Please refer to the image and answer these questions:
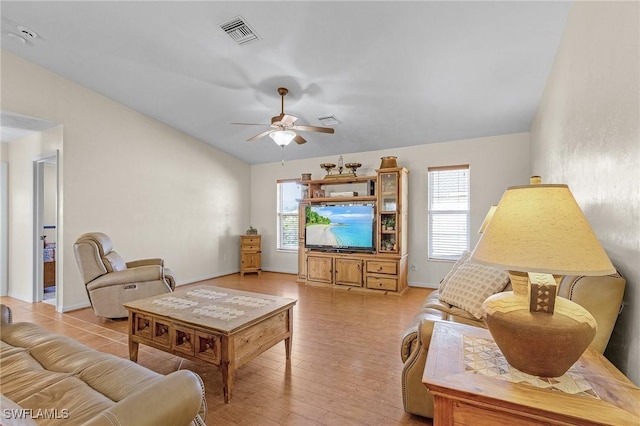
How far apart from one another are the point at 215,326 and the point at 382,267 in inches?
131

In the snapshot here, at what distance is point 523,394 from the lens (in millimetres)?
898

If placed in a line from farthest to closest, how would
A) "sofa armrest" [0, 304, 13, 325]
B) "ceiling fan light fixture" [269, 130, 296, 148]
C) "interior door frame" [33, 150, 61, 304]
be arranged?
1. "interior door frame" [33, 150, 61, 304]
2. "ceiling fan light fixture" [269, 130, 296, 148]
3. "sofa armrest" [0, 304, 13, 325]

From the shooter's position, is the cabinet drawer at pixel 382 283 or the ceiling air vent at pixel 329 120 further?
the cabinet drawer at pixel 382 283

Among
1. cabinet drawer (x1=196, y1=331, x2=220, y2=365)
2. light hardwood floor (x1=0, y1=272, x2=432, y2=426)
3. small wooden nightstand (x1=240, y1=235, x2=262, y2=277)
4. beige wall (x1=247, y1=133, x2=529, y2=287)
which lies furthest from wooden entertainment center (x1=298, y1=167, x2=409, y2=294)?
cabinet drawer (x1=196, y1=331, x2=220, y2=365)

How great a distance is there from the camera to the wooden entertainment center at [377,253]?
4.77 metres

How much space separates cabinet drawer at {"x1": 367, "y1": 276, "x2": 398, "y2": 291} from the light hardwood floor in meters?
0.40

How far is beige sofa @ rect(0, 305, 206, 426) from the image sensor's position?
0.91 m

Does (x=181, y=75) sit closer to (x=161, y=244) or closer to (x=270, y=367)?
(x=161, y=244)

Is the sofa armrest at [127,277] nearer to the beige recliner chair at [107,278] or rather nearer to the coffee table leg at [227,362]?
the beige recliner chair at [107,278]

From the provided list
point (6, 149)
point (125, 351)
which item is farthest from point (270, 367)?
point (6, 149)

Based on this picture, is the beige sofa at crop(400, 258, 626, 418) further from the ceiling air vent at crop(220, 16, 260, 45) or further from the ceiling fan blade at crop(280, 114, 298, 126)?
the ceiling air vent at crop(220, 16, 260, 45)

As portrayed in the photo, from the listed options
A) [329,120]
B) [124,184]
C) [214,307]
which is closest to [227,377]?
[214,307]

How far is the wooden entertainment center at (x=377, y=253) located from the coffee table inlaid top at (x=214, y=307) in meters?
2.60

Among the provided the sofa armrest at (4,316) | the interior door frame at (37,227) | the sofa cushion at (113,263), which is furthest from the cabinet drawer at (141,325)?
the interior door frame at (37,227)
